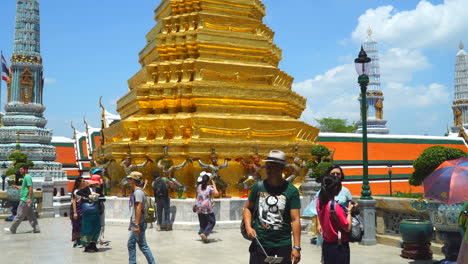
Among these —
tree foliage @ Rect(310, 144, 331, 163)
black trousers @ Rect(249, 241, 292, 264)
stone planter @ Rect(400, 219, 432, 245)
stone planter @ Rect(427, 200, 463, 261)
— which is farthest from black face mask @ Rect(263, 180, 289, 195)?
tree foliage @ Rect(310, 144, 331, 163)

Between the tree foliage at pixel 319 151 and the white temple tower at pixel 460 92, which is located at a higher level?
the white temple tower at pixel 460 92

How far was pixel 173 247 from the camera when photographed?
1064cm

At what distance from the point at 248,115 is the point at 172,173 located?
3675 mm

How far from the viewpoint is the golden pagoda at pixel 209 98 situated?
16828mm

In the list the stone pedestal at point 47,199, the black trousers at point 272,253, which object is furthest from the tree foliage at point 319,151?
the black trousers at point 272,253

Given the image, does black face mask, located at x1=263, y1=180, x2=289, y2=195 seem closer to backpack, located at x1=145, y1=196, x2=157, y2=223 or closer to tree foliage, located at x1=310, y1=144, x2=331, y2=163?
backpack, located at x1=145, y1=196, x2=157, y2=223

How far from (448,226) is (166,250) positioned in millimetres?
5520

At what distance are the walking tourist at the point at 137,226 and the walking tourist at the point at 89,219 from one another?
2161mm

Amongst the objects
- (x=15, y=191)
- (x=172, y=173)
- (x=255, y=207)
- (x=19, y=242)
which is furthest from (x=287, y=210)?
(x=15, y=191)

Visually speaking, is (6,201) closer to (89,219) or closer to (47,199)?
(47,199)

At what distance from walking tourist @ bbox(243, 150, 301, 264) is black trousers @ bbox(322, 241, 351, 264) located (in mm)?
779

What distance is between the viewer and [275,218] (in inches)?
201

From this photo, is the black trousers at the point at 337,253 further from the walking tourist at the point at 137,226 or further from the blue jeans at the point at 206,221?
the blue jeans at the point at 206,221

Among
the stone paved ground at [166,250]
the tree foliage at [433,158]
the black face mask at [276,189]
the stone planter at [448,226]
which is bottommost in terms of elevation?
the stone paved ground at [166,250]
